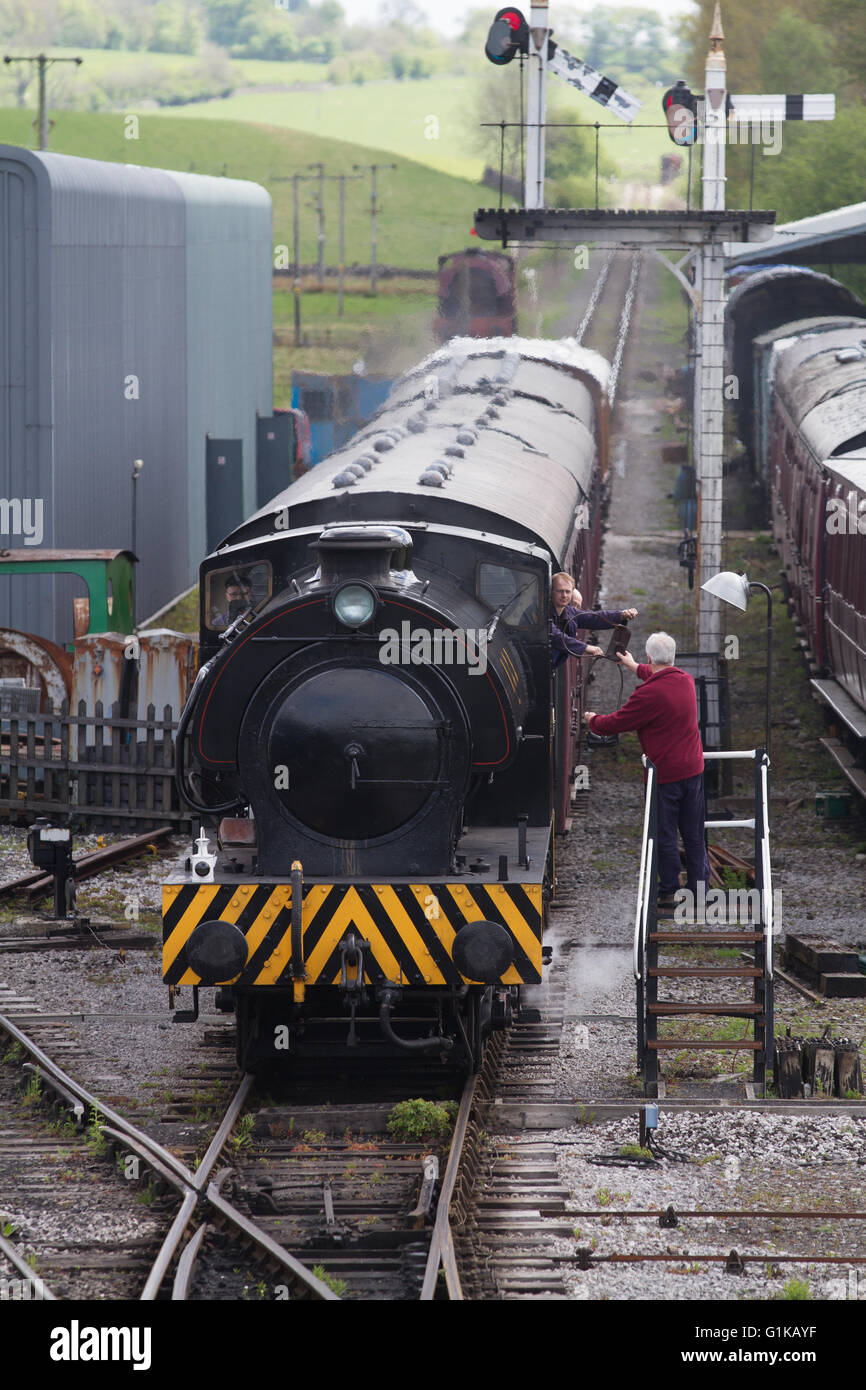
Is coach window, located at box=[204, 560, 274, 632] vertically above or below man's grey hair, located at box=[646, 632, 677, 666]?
above

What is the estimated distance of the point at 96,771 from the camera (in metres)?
15.5

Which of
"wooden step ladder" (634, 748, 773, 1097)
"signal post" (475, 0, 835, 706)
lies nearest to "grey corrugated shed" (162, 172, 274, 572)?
"signal post" (475, 0, 835, 706)

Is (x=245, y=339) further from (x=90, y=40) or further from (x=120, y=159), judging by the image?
(x=90, y=40)

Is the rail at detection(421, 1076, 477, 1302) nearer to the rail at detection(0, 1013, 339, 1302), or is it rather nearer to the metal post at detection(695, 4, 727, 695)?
the rail at detection(0, 1013, 339, 1302)

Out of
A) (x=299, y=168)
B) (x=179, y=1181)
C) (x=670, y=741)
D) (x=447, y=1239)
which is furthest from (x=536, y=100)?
(x=299, y=168)

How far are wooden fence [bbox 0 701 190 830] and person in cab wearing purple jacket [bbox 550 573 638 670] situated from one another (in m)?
6.51

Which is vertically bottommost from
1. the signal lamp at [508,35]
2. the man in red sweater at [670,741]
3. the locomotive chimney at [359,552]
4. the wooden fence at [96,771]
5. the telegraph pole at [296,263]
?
the wooden fence at [96,771]

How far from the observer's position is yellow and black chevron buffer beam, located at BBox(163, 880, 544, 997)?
26.8 ft

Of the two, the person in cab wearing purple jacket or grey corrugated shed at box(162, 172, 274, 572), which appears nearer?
the person in cab wearing purple jacket

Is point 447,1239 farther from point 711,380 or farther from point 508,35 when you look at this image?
point 508,35

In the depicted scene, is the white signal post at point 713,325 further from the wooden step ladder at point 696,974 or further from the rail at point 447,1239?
the rail at point 447,1239

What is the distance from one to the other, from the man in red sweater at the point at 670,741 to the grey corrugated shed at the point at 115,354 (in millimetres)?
11263

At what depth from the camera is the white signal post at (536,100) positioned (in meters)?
16.4

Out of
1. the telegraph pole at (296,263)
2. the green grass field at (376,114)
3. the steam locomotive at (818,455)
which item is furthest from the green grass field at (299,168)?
the steam locomotive at (818,455)
